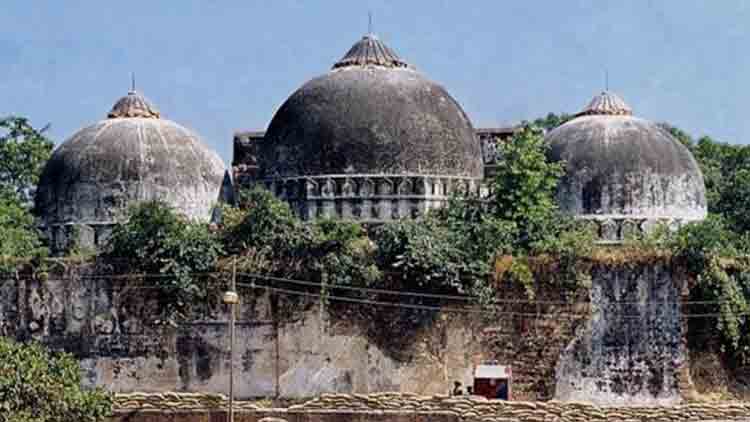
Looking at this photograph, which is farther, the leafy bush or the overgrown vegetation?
the overgrown vegetation

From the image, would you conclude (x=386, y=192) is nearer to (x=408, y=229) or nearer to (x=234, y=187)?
(x=408, y=229)

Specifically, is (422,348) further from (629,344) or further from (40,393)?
(40,393)

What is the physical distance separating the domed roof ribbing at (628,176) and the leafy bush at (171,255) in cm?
735

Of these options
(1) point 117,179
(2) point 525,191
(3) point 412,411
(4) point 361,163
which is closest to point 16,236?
(1) point 117,179

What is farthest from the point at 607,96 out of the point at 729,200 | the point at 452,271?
the point at 452,271

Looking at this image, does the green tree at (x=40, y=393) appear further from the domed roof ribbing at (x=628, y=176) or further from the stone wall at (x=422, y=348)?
the domed roof ribbing at (x=628, y=176)

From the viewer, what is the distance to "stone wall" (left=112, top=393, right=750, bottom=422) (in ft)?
107

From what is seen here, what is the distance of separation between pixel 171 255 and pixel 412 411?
19.9 feet

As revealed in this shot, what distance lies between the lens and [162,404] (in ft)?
110

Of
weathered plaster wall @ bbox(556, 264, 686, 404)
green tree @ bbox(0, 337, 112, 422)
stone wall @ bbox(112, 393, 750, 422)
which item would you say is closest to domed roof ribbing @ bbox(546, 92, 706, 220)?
weathered plaster wall @ bbox(556, 264, 686, 404)

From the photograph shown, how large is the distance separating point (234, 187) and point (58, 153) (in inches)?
142

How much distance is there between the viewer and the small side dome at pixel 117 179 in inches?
1501

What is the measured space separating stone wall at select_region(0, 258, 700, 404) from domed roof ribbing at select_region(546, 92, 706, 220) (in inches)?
101

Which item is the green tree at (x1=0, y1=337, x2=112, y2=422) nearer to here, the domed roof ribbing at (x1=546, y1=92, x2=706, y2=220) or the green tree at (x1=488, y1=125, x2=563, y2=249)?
the green tree at (x1=488, y1=125, x2=563, y2=249)
